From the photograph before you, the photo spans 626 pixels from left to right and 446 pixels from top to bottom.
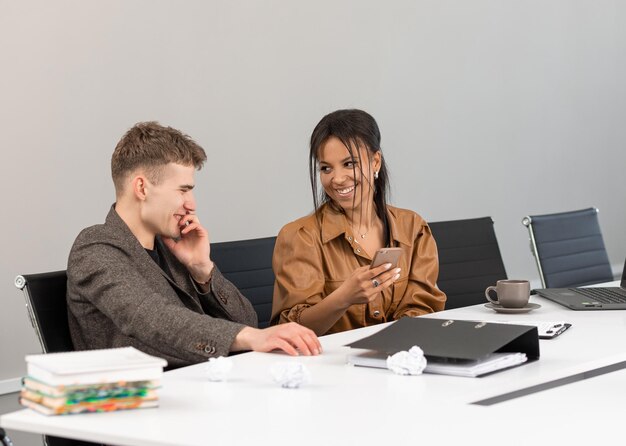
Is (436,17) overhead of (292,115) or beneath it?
overhead

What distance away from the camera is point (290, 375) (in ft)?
5.56

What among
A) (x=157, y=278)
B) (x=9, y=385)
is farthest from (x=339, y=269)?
(x=9, y=385)

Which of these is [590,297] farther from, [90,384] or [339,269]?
[90,384]

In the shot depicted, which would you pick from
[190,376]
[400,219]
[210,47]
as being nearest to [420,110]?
[210,47]

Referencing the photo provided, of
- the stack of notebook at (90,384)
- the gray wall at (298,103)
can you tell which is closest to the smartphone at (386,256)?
the stack of notebook at (90,384)

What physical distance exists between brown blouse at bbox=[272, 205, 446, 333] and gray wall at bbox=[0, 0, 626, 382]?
150 cm

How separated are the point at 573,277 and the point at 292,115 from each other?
5.68 feet

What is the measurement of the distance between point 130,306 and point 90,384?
0.57 meters

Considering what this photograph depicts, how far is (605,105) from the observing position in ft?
21.7

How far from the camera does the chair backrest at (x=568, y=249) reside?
11.7 ft

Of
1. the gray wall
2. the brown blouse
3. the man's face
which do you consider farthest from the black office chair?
the gray wall

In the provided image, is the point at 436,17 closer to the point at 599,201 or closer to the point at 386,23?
the point at 386,23

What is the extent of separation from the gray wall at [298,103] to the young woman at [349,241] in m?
1.47

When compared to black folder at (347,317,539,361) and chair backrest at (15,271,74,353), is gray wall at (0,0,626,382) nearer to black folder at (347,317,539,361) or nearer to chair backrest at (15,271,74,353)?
chair backrest at (15,271,74,353)
